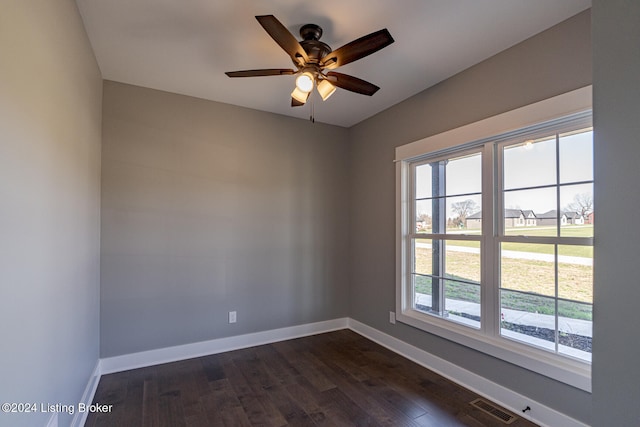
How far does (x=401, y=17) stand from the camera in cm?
192

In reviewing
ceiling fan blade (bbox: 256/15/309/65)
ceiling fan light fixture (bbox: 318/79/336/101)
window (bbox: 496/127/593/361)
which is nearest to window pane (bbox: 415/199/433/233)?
window (bbox: 496/127/593/361)

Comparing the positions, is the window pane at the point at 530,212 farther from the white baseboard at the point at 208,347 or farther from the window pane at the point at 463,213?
the white baseboard at the point at 208,347

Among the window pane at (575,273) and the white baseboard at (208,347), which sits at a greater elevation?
the window pane at (575,273)

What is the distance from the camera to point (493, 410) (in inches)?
85.0

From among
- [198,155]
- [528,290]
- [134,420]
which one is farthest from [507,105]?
[134,420]

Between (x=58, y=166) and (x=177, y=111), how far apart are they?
5.52 ft

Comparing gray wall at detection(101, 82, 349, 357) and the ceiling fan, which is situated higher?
the ceiling fan

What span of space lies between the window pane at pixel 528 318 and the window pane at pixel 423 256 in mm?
763

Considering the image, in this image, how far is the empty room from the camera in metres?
1.12

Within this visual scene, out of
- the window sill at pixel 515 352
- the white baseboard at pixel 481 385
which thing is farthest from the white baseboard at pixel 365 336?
the window sill at pixel 515 352

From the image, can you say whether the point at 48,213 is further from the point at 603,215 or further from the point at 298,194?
the point at 298,194

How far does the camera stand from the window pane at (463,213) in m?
2.57

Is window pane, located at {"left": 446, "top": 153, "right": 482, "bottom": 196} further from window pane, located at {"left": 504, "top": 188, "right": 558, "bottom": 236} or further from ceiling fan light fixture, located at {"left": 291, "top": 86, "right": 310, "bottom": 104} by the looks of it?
ceiling fan light fixture, located at {"left": 291, "top": 86, "right": 310, "bottom": 104}

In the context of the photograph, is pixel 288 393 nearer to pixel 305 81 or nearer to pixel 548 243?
pixel 548 243
